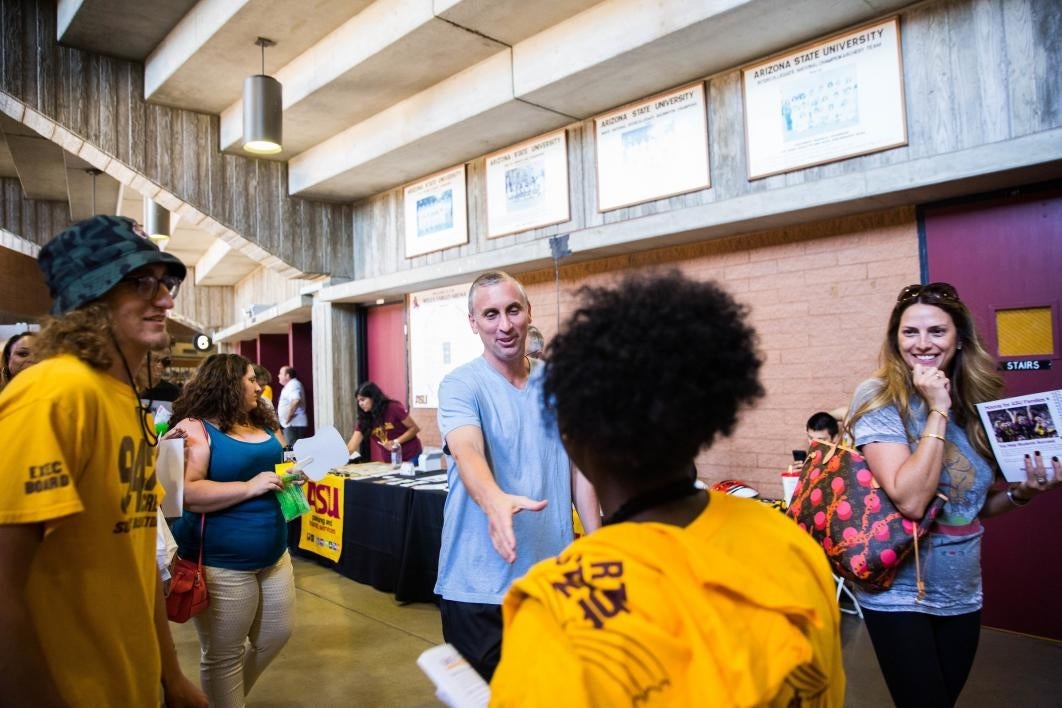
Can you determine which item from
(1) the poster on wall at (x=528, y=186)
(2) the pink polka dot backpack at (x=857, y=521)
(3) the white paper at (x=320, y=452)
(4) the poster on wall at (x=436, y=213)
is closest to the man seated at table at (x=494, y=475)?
(2) the pink polka dot backpack at (x=857, y=521)

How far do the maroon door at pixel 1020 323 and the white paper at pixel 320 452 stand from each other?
3456mm

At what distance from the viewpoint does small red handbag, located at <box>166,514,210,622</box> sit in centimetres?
228

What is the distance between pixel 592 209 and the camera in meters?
5.35

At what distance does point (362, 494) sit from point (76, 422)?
4078mm

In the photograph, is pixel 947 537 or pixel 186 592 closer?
pixel 947 537

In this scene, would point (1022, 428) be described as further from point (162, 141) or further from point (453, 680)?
point (162, 141)

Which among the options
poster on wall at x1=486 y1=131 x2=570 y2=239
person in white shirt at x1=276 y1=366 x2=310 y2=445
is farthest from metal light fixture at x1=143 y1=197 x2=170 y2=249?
poster on wall at x1=486 y1=131 x2=570 y2=239

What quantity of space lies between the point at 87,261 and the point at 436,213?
564cm

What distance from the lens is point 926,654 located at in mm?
1702

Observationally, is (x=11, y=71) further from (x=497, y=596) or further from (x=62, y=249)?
(x=497, y=596)

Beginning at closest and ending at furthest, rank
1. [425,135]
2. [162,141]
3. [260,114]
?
[260,114] → [425,135] → [162,141]

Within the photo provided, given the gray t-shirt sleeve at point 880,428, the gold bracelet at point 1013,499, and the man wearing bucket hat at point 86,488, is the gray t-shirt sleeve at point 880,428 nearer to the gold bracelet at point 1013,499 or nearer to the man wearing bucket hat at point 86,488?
the gold bracelet at point 1013,499

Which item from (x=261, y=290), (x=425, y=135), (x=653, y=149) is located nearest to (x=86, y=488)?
(x=653, y=149)

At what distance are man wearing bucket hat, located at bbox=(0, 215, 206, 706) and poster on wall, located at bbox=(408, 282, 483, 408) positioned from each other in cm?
530
